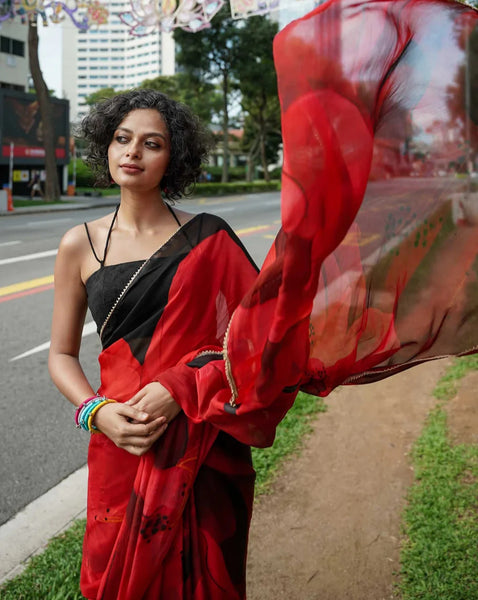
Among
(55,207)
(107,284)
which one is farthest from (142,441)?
(55,207)

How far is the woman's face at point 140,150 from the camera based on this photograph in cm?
190

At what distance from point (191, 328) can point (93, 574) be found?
27.2 inches

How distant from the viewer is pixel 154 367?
72.2 inches

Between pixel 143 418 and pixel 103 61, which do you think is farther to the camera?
pixel 103 61

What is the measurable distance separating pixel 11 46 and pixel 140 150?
42560mm

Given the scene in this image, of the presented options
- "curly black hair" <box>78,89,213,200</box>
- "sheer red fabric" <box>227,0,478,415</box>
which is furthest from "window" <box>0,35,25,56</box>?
"sheer red fabric" <box>227,0,478,415</box>

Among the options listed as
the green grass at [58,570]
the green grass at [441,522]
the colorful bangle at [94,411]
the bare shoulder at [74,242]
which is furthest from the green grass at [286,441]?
the bare shoulder at [74,242]

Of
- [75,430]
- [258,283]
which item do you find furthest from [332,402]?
[258,283]

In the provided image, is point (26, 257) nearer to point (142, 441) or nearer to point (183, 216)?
point (183, 216)

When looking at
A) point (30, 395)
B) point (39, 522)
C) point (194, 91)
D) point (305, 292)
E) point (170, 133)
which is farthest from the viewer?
point (194, 91)

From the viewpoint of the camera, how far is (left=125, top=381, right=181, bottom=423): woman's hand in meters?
1.71

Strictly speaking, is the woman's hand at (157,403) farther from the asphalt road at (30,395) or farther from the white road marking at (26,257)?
the white road marking at (26,257)

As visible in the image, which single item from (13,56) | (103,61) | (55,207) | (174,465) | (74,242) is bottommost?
(174,465)

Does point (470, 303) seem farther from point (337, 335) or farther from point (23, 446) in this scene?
point (23, 446)
